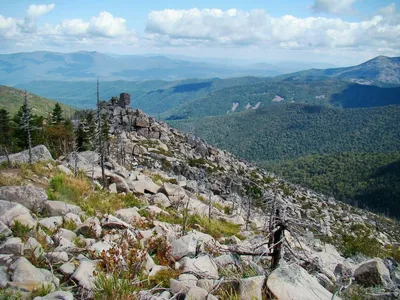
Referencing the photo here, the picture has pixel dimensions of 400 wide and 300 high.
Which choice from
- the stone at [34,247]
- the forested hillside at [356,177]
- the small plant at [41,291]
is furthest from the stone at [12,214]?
the forested hillside at [356,177]

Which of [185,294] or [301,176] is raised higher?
[185,294]

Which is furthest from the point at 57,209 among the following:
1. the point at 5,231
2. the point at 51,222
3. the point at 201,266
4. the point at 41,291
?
the point at 201,266

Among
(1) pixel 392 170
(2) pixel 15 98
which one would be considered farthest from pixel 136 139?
(2) pixel 15 98

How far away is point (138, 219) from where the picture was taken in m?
10.7

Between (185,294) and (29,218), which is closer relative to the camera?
(185,294)

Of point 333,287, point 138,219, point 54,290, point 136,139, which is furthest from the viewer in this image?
point 136,139

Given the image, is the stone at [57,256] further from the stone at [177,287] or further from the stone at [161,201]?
the stone at [161,201]

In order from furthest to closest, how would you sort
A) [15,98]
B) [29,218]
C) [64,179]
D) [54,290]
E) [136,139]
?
[15,98]
[136,139]
[64,179]
[29,218]
[54,290]

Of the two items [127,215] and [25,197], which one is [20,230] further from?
[127,215]

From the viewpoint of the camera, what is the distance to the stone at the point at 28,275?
504 cm

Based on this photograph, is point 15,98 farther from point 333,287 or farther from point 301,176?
point 333,287

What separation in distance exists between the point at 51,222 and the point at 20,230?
133 centimetres

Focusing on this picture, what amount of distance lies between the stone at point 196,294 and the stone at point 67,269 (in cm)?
217

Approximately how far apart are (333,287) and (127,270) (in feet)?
13.3
